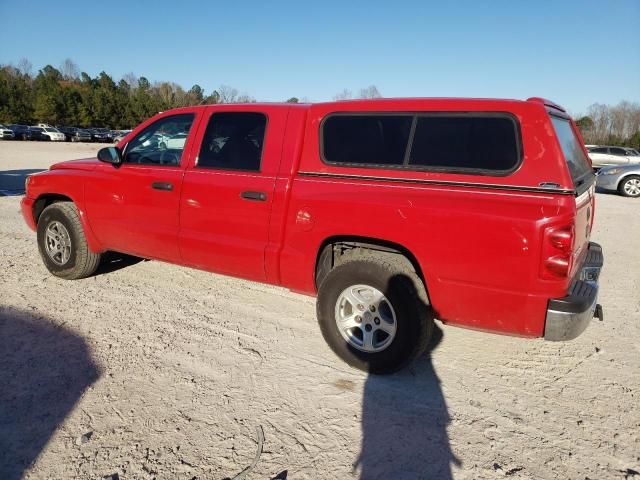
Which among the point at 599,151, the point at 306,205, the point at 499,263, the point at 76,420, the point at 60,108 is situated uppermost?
the point at 60,108

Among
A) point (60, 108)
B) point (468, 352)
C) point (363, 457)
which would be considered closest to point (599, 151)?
point (468, 352)

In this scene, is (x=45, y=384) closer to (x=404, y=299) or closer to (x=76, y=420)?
(x=76, y=420)

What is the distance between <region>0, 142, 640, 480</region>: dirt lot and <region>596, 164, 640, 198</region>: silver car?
11421mm

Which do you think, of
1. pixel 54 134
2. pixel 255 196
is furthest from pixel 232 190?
A: pixel 54 134

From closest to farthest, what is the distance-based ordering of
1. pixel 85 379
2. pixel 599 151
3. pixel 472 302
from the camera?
pixel 472 302
pixel 85 379
pixel 599 151

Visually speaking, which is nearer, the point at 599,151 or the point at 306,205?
the point at 306,205

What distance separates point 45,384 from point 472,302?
284 cm

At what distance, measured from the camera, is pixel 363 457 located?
2428 mm

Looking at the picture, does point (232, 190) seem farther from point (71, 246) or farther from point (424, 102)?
point (71, 246)

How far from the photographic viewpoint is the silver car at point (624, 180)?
13.5 meters

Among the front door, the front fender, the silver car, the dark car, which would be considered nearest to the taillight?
the front door

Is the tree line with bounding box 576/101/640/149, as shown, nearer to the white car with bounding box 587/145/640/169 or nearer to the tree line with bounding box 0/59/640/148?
the tree line with bounding box 0/59/640/148

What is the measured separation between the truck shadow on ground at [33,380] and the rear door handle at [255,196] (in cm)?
165

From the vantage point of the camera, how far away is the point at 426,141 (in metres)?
3.02
